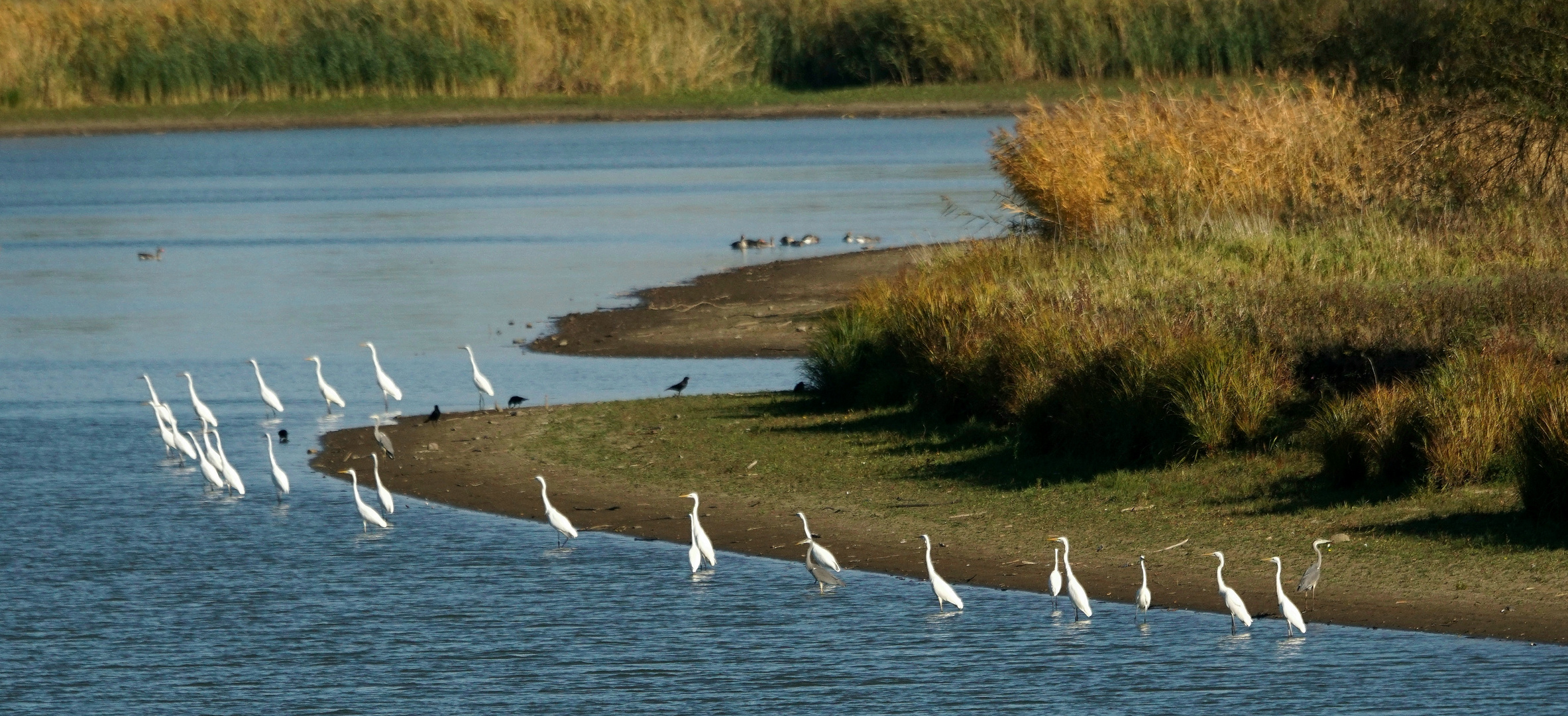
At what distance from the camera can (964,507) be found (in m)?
15.5

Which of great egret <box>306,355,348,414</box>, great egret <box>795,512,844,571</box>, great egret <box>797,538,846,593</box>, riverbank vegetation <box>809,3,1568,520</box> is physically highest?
riverbank vegetation <box>809,3,1568,520</box>

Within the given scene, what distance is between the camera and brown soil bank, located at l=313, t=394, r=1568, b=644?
12.8 m

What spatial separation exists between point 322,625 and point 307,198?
124 ft

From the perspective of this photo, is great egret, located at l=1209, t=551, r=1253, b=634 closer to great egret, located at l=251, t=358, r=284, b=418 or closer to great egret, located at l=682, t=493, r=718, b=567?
great egret, located at l=682, t=493, r=718, b=567

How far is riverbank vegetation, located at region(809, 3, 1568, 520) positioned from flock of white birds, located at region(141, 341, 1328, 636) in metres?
1.91

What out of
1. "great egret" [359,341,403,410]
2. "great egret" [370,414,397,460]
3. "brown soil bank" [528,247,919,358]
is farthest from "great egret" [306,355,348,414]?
"brown soil bank" [528,247,919,358]

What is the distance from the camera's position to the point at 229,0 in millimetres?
66250

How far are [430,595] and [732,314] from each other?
13.9 metres

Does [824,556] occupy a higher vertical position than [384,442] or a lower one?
higher

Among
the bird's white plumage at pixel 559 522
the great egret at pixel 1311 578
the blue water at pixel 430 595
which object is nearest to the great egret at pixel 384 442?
the blue water at pixel 430 595

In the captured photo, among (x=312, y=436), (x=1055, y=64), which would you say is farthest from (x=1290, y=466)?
(x=1055, y=64)

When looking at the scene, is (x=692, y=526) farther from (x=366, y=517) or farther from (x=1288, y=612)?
(x=1288, y=612)

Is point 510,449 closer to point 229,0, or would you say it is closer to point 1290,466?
Result: point 1290,466

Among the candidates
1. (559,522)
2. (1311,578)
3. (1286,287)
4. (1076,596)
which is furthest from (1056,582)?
(1286,287)
